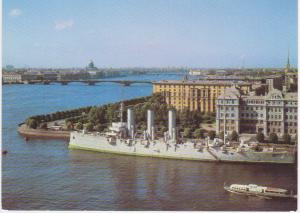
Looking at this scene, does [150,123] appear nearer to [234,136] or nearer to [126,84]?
[234,136]

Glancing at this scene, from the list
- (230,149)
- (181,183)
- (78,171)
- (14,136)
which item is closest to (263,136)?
(230,149)

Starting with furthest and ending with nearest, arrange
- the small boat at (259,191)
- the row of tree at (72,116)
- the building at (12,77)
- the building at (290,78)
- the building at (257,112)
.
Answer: the row of tree at (72,116) < the building at (12,77) < the building at (257,112) < the building at (290,78) < the small boat at (259,191)

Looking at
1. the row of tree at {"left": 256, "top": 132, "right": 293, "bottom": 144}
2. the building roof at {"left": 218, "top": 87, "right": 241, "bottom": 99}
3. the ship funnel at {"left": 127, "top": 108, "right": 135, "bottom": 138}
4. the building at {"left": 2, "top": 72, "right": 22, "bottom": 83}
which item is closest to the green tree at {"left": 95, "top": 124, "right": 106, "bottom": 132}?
the ship funnel at {"left": 127, "top": 108, "right": 135, "bottom": 138}

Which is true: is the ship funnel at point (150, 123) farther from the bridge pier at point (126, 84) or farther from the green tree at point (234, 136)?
the bridge pier at point (126, 84)

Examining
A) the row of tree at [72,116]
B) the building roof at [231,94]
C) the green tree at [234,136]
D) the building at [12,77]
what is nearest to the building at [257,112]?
the building roof at [231,94]

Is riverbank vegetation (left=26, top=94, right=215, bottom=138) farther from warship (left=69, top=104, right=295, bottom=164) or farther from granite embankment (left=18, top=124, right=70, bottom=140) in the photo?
warship (left=69, top=104, right=295, bottom=164)

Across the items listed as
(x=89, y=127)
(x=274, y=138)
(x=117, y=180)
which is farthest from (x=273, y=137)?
(x=89, y=127)
